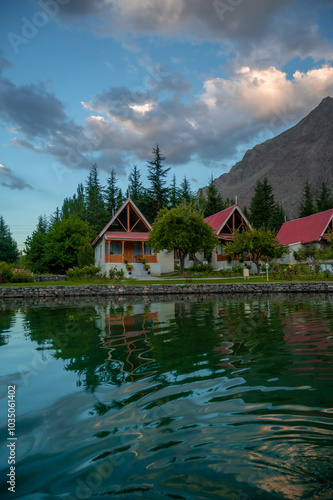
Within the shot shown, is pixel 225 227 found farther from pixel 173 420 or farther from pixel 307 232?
pixel 173 420

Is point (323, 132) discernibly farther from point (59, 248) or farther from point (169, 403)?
point (169, 403)

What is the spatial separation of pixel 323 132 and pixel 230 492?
605ft

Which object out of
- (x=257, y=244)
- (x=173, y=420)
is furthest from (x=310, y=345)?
(x=257, y=244)

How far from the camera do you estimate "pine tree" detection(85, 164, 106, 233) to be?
5303cm

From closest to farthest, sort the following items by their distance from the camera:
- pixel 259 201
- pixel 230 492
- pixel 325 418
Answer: pixel 230 492, pixel 325 418, pixel 259 201

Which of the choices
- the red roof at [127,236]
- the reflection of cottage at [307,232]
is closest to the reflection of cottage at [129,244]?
the red roof at [127,236]

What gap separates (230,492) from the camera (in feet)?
6.68

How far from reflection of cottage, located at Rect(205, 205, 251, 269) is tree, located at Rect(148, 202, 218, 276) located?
684 cm

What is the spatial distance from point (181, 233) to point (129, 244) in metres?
8.61

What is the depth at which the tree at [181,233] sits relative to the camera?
94.6ft

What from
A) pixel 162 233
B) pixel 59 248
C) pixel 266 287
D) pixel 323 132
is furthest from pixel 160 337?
pixel 323 132

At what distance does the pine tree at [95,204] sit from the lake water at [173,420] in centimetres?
4315

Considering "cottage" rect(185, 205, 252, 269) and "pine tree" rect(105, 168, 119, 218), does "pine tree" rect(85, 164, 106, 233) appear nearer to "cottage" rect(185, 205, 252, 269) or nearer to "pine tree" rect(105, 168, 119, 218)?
"pine tree" rect(105, 168, 119, 218)

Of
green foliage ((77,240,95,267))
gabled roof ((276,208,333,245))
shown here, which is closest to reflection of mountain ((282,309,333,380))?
green foliage ((77,240,95,267))
